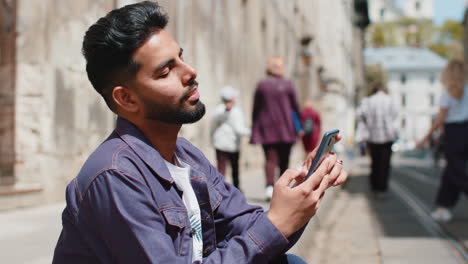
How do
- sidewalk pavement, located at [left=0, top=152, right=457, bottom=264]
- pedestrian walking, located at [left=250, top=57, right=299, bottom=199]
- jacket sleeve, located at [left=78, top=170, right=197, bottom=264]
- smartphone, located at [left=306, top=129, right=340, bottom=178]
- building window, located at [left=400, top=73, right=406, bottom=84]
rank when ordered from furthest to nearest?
building window, located at [left=400, top=73, right=406, bottom=84] → pedestrian walking, located at [left=250, top=57, right=299, bottom=199] → sidewalk pavement, located at [left=0, top=152, right=457, bottom=264] → smartphone, located at [left=306, top=129, right=340, bottom=178] → jacket sleeve, located at [left=78, top=170, right=197, bottom=264]

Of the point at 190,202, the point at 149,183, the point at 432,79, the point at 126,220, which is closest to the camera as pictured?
the point at 126,220

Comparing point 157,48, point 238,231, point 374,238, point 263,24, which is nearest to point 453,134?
point 374,238

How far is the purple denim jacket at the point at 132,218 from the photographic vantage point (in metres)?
1.69

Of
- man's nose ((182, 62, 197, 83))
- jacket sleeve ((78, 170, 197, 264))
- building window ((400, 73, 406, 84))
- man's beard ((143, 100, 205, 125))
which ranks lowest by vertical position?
building window ((400, 73, 406, 84))

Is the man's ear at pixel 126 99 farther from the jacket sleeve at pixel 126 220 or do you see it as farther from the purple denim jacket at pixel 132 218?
the jacket sleeve at pixel 126 220

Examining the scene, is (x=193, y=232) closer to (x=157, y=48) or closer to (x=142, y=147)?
(x=142, y=147)

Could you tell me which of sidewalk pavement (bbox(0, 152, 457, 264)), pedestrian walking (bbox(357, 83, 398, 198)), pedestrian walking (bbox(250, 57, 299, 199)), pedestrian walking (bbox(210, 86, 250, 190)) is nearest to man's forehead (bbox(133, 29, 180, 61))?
sidewalk pavement (bbox(0, 152, 457, 264))

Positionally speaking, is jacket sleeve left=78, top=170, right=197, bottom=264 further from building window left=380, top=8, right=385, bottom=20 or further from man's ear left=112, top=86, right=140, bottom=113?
building window left=380, top=8, right=385, bottom=20

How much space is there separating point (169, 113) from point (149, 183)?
0.84 feet

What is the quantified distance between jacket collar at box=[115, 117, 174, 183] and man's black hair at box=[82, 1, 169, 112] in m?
0.12

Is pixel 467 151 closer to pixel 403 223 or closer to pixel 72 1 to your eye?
pixel 403 223

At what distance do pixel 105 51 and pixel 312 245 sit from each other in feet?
14.4

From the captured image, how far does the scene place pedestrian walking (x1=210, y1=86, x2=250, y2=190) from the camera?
8.05 metres

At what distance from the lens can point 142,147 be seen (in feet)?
6.22
